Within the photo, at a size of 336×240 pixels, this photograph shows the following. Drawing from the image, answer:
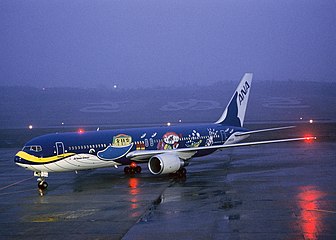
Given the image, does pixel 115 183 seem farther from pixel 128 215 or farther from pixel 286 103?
pixel 286 103

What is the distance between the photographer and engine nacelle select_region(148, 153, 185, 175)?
35094 millimetres

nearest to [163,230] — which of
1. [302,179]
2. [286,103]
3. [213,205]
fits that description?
[213,205]

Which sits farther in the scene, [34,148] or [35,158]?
[34,148]

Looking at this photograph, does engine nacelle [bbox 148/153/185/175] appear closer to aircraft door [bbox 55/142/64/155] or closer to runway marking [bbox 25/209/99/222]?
aircraft door [bbox 55/142/64/155]

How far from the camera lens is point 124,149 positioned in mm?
36719

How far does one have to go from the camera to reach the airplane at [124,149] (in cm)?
3319

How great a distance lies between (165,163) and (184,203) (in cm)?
789

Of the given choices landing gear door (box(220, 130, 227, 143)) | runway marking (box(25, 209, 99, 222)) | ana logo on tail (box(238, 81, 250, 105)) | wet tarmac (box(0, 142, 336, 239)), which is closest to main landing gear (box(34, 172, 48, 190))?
wet tarmac (box(0, 142, 336, 239))

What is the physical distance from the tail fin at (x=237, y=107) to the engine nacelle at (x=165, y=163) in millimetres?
10265

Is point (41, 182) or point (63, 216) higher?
point (41, 182)

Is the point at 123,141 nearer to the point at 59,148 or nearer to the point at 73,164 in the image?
the point at 73,164

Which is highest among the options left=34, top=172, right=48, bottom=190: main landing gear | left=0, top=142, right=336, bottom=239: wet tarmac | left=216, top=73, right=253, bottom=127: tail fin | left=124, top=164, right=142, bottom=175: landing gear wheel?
left=216, top=73, right=253, bottom=127: tail fin

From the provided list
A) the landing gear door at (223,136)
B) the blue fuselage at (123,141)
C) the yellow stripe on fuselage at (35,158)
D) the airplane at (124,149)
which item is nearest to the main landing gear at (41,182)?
the airplane at (124,149)

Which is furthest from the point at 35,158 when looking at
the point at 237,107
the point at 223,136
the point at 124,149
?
the point at 237,107
